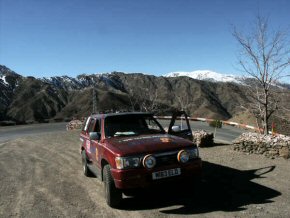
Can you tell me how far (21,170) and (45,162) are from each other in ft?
5.10

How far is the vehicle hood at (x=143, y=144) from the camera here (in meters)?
6.62

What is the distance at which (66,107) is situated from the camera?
182m

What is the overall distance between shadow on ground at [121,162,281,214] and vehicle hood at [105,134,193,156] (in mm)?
734

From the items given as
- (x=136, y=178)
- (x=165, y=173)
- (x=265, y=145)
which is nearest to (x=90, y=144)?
(x=136, y=178)

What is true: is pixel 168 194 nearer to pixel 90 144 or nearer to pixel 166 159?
pixel 166 159

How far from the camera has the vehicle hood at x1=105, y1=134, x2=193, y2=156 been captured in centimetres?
662

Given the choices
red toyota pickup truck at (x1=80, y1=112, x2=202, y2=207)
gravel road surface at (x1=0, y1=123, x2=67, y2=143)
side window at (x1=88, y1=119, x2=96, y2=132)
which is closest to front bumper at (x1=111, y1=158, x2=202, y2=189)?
red toyota pickup truck at (x1=80, y1=112, x2=202, y2=207)

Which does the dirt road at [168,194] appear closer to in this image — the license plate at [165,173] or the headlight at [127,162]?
the license plate at [165,173]

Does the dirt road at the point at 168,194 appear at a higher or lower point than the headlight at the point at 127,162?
lower

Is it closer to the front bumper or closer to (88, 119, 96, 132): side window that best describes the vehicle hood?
the front bumper

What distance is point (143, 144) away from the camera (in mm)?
6945

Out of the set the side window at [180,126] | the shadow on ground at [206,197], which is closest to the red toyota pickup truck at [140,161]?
the shadow on ground at [206,197]

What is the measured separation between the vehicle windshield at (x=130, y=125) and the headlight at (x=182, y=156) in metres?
1.65

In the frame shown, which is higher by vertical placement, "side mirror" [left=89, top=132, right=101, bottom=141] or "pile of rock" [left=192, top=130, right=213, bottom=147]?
"side mirror" [left=89, top=132, right=101, bottom=141]
